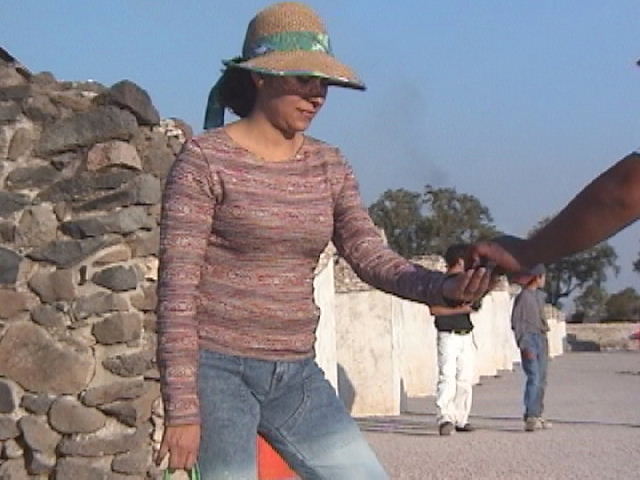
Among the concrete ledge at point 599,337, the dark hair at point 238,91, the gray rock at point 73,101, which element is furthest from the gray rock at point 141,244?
the concrete ledge at point 599,337

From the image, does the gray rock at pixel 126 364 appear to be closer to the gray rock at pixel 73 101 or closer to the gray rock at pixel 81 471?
the gray rock at pixel 81 471

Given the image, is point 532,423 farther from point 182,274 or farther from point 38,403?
point 182,274

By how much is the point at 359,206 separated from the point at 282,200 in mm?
395

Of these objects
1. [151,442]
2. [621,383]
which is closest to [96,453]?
[151,442]

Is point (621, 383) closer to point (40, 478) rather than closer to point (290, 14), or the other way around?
point (40, 478)

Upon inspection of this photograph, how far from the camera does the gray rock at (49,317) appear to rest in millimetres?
8297

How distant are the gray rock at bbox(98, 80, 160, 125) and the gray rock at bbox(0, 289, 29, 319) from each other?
3.95 feet

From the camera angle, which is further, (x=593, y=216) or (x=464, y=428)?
(x=464, y=428)

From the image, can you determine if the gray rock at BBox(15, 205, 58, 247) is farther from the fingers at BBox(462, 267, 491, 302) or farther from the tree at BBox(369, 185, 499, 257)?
the tree at BBox(369, 185, 499, 257)

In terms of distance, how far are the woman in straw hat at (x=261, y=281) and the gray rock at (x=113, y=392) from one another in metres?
3.90

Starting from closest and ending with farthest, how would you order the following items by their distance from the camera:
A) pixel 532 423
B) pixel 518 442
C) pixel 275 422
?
pixel 275 422, pixel 518 442, pixel 532 423

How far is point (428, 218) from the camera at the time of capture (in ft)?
219

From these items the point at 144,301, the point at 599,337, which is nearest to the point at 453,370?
the point at 144,301

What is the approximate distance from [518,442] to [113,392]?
6.39 meters
